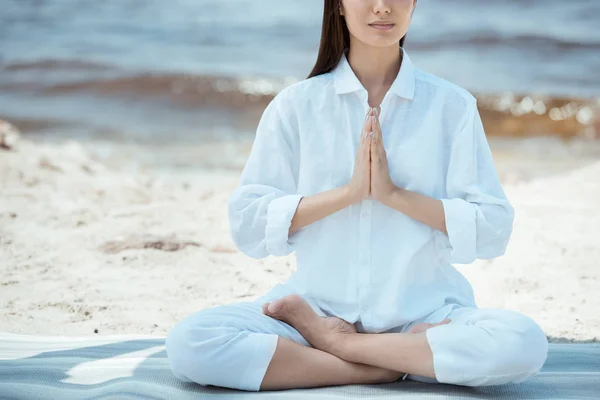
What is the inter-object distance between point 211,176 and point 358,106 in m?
4.01

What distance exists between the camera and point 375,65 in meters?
2.46

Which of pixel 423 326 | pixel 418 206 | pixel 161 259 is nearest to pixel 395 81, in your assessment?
pixel 418 206

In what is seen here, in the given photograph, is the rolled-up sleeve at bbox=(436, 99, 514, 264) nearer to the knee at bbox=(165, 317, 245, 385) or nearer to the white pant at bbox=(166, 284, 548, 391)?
the white pant at bbox=(166, 284, 548, 391)

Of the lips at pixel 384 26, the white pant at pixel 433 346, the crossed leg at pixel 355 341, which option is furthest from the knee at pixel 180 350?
the lips at pixel 384 26

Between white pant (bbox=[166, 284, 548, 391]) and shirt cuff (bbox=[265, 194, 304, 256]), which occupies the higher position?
shirt cuff (bbox=[265, 194, 304, 256])

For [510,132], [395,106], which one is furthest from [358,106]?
[510,132]

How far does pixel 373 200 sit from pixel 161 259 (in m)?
1.67

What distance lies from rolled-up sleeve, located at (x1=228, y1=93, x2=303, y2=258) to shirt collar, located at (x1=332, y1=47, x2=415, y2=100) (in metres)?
0.17

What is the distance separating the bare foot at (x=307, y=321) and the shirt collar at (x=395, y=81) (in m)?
0.57

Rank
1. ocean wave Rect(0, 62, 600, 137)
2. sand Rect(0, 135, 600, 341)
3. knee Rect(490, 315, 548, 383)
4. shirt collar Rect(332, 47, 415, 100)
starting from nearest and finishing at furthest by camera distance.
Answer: knee Rect(490, 315, 548, 383)
shirt collar Rect(332, 47, 415, 100)
sand Rect(0, 135, 600, 341)
ocean wave Rect(0, 62, 600, 137)

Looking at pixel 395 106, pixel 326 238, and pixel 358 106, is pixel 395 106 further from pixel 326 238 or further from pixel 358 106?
pixel 326 238

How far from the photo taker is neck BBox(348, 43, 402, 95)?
245cm

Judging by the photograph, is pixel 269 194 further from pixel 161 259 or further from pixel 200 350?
pixel 161 259

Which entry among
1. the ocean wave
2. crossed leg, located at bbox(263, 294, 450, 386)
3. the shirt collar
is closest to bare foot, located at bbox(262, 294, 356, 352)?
crossed leg, located at bbox(263, 294, 450, 386)
